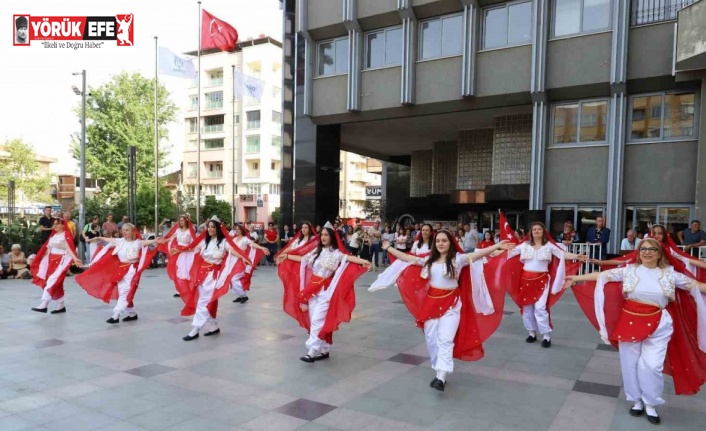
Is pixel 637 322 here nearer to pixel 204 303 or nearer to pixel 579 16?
pixel 204 303

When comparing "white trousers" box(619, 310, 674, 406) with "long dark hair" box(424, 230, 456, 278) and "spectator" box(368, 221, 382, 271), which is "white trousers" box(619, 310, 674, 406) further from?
"spectator" box(368, 221, 382, 271)

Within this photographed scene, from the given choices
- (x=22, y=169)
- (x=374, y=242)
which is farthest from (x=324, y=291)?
(x=22, y=169)

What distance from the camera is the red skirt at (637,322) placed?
477 cm

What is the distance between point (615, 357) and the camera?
23.0 feet

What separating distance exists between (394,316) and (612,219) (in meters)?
9.78

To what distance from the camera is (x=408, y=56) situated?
19062 millimetres

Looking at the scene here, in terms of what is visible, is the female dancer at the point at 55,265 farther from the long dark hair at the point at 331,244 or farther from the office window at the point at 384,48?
the office window at the point at 384,48

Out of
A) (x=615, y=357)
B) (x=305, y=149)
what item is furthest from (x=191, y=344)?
(x=305, y=149)

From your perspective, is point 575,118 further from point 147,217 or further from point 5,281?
point 147,217

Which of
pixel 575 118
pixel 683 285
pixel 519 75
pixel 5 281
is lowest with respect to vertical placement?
pixel 5 281

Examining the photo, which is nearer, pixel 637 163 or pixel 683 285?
pixel 683 285

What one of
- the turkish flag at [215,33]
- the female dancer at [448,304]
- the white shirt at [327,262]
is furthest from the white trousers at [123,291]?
the turkish flag at [215,33]

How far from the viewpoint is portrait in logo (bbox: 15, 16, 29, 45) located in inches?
888

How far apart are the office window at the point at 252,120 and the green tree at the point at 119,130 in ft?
39.1
